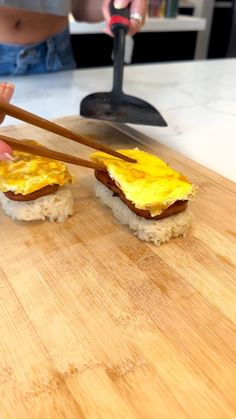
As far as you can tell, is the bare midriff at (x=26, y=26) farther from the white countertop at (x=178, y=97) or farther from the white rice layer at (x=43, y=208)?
the white rice layer at (x=43, y=208)

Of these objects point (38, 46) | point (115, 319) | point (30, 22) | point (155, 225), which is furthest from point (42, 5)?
point (115, 319)

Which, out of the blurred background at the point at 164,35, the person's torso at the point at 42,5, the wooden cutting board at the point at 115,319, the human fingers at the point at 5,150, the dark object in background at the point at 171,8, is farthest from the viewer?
the dark object in background at the point at 171,8

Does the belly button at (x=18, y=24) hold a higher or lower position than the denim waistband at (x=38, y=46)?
higher

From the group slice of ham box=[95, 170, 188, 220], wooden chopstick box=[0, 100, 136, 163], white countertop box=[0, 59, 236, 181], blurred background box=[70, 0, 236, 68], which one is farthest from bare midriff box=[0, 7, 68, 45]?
slice of ham box=[95, 170, 188, 220]

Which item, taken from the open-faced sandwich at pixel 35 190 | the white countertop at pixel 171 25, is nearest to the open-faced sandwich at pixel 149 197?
the open-faced sandwich at pixel 35 190

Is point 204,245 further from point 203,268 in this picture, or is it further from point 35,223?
point 35,223

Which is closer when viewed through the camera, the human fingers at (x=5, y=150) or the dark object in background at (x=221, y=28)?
the human fingers at (x=5, y=150)

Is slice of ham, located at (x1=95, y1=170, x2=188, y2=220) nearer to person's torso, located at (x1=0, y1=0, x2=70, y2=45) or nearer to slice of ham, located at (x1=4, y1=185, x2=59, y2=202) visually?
slice of ham, located at (x1=4, y1=185, x2=59, y2=202)
